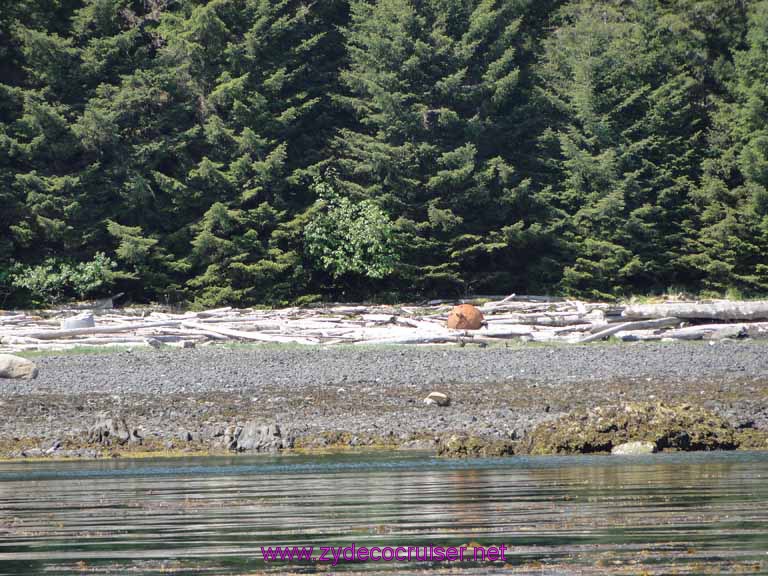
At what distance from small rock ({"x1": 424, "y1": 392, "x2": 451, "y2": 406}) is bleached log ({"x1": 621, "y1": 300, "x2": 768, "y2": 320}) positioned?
33.5 feet

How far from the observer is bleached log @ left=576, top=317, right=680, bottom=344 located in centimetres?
2644

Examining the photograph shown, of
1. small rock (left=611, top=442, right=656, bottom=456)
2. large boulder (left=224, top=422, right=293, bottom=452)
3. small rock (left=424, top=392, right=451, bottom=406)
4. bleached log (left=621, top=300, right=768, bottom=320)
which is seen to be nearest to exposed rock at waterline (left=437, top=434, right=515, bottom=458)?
small rock (left=611, top=442, right=656, bottom=456)

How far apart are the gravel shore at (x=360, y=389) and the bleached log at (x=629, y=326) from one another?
96 cm

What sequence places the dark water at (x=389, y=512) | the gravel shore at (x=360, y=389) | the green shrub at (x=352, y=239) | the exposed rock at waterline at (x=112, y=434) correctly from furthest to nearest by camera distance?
→ the green shrub at (x=352, y=239)
the gravel shore at (x=360, y=389)
the exposed rock at waterline at (x=112, y=434)
the dark water at (x=389, y=512)

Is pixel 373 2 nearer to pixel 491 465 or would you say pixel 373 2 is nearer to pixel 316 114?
pixel 316 114

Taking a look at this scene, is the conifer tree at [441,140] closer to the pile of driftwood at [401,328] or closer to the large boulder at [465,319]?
the pile of driftwood at [401,328]

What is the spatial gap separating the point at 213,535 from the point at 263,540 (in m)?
0.46

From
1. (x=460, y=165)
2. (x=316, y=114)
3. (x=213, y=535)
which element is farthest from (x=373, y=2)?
(x=213, y=535)

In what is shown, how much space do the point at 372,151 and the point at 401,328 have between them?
11.7 meters

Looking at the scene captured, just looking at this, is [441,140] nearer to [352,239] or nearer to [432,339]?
[352,239]

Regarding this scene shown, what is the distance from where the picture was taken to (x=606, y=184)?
3994cm

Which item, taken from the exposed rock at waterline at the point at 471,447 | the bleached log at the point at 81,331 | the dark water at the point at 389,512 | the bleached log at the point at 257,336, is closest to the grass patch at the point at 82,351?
the bleached log at the point at 81,331

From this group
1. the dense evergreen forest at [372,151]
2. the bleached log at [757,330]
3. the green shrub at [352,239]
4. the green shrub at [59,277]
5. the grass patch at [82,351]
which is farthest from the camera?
the green shrub at [352,239]

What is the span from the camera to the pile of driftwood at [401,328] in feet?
87.9
